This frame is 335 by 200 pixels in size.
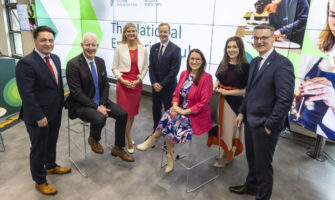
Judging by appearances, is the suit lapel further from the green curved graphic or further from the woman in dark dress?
the green curved graphic

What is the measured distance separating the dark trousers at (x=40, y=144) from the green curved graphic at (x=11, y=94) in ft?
7.37

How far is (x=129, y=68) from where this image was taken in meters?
3.16

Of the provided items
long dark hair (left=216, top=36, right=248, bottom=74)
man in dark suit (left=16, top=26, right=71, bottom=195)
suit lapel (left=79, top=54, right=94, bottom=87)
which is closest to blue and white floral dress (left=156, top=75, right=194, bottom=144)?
long dark hair (left=216, top=36, right=248, bottom=74)

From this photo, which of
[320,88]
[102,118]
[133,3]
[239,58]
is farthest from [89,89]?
[133,3]

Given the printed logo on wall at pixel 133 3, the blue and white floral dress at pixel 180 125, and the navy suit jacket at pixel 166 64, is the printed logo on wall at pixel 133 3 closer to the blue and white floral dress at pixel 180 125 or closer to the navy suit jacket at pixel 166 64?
the navy suit jacket at pixel 166 64

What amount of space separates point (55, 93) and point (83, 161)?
46.1 inches

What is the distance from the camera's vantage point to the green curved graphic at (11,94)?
4.21m

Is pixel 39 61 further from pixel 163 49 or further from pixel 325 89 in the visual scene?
pixel 325 89

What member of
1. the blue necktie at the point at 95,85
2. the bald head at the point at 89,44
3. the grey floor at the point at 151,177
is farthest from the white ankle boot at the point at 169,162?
the bald head at the point at 89,44

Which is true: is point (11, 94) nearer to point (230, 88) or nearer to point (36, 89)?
point (36, 89)

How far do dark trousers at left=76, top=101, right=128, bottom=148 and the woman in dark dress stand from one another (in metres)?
1.09

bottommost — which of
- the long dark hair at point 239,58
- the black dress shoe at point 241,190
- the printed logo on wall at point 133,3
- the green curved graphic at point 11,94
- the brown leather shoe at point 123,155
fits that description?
the black dress shoe at point 241,190

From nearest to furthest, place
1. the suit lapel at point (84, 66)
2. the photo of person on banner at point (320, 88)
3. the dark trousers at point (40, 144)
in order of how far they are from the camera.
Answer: the dark trousers at point (40, 144), the suit lapel at point (84, 66), the photo of person on banner at point (320, 88)

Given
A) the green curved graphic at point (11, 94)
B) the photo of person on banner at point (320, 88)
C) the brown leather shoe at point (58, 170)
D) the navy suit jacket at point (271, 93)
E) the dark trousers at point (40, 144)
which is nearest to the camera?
the navy suit jacket at point (271, 93)
